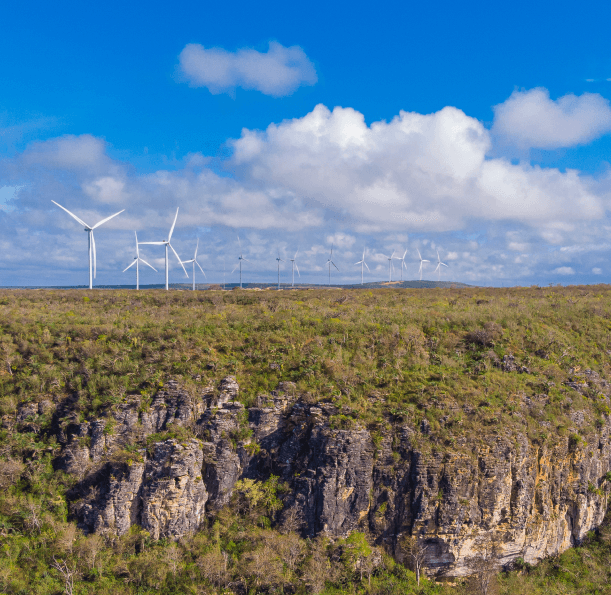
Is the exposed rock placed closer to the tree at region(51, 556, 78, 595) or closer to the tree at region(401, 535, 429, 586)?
the tree at region(51, 556, 78, 595)

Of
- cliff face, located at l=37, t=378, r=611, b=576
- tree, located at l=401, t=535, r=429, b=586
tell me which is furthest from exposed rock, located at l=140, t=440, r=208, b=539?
tree, located at l=401, t=535, r=429, b=586

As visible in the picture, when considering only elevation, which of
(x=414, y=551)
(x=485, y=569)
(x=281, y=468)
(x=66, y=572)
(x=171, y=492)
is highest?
(x=281, y=468)

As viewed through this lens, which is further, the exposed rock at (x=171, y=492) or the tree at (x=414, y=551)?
the tree at (x=414, y=551)

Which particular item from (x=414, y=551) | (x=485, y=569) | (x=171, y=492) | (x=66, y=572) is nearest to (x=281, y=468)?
(x=171, y=492)

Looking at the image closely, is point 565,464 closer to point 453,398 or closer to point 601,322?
point 453,398

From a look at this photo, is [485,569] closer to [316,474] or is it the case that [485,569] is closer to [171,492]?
[316,474]

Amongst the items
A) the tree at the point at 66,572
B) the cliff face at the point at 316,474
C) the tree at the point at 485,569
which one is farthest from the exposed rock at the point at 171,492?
the tree at the point at 485,569

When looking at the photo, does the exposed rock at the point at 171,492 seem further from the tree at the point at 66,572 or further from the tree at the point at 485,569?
the tree at the point at 485,569

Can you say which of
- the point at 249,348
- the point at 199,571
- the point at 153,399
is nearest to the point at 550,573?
the point at 199,571
